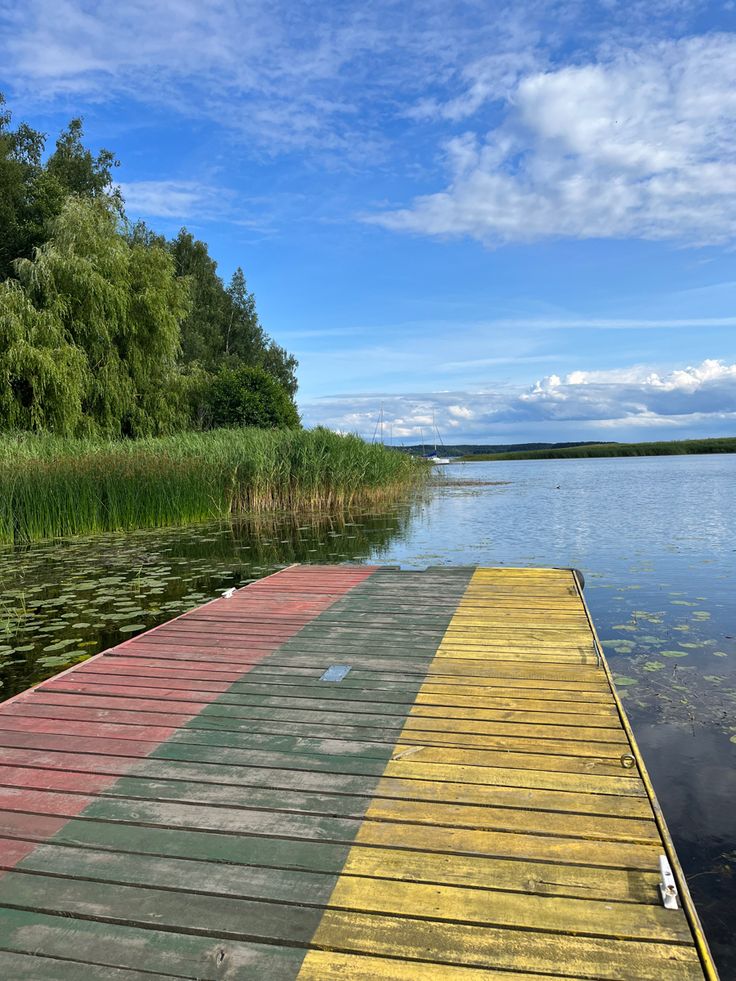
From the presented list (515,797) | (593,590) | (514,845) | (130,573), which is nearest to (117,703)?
(515,797)

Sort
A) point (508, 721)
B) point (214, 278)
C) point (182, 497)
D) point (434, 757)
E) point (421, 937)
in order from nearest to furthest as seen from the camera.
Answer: point (421, 937)
point (434, 757)
point (508, 721)
point (182, 497)
point (214, 278)

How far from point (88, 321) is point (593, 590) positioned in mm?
14892

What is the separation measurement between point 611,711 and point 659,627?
9.02 feet

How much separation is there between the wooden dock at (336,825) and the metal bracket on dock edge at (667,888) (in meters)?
0.02

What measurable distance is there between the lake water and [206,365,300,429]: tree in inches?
395

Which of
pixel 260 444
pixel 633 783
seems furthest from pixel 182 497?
pixel 633 783

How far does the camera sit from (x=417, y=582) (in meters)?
6.11

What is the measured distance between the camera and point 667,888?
1.69 m

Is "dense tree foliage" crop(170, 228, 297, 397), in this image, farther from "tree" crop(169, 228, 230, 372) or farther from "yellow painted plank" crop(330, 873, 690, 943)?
"yellow painted plank" crop(330, 873, 690, 943)

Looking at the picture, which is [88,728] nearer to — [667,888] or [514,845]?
[514,845]

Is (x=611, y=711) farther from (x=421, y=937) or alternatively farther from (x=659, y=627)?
(x=659, y=627)

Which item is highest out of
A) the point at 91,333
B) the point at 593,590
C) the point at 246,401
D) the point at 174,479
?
the point at 91,333

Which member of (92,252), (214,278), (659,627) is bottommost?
(659,627)

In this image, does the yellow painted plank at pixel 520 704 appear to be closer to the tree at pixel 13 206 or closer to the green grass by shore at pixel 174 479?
the green grass by shore at pixel 174 479
